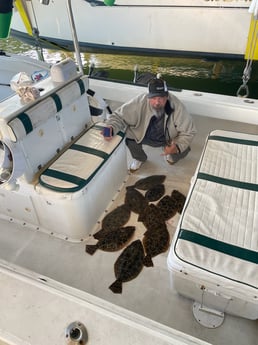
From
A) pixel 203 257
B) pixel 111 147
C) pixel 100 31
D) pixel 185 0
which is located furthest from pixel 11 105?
pixel 100 31

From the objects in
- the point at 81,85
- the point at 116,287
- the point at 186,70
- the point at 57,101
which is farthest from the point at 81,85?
the point at 186,70

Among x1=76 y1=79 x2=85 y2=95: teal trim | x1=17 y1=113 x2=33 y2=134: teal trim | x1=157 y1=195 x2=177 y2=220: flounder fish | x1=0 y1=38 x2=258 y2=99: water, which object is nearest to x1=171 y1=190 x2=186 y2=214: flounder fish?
x1=157 y1=195 x2=177 y2=220: flounder fish

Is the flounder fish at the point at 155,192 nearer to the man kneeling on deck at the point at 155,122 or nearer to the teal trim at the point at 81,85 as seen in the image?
the man kneeling on deck at the point at 155,122

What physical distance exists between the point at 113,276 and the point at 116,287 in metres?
0.06

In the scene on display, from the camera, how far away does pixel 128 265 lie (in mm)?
1471

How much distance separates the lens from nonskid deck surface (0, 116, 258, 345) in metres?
1.19

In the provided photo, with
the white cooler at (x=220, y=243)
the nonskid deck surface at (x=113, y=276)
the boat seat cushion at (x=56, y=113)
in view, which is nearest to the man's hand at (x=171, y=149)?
the nonskid deck surface at (x=113, y=276)

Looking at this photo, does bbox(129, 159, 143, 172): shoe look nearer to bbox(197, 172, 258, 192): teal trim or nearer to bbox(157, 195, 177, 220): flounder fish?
bbox(157, 195, 177, 220): flounder fish

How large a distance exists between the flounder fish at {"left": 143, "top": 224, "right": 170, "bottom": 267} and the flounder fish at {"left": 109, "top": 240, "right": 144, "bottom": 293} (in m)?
0.03

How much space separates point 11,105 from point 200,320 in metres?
1.37

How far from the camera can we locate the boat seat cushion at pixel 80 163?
55.2 inches

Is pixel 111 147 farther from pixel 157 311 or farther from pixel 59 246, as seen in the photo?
pixel 157 311

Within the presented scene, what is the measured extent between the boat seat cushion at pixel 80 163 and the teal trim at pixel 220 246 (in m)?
0.59

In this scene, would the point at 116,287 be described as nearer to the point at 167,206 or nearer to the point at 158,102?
the point at 167,206
